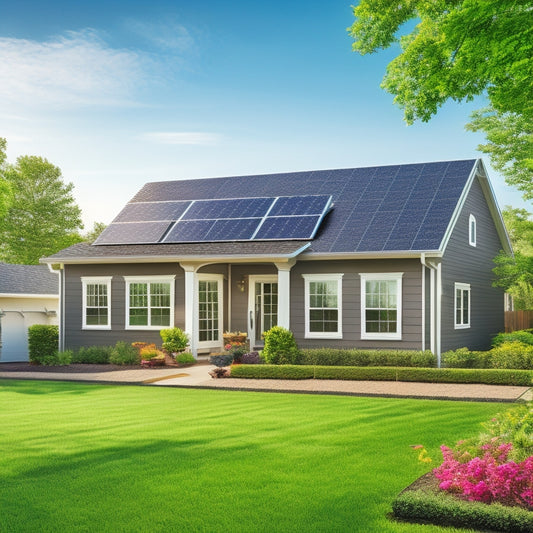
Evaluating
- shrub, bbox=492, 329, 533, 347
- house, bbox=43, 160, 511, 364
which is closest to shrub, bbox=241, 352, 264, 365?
house, bbox=43, 160, 511, 364

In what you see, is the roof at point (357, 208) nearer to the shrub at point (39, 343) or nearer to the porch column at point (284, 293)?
the porch column at point (284, 293)

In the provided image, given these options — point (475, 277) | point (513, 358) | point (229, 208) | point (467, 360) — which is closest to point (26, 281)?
point (229, 208)

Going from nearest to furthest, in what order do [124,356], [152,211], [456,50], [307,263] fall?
1. [456,50]
2. [307,263]
3. [124,356]
4. [152,211]

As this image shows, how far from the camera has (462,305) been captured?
22.6 m

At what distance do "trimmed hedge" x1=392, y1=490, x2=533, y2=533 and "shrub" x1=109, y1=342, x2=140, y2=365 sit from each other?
1633 cm

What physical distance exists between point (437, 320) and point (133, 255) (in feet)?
31.0

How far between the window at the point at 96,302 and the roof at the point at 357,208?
96 centimetres

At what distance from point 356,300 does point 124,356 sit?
7.20 m

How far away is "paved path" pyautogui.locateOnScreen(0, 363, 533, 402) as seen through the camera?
587 inches

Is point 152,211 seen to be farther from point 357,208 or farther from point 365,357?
point 365,357

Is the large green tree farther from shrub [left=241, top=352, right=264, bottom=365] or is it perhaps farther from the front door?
the front door

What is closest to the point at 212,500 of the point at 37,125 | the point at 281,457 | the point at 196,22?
the point at 281,457

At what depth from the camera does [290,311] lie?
21.5m

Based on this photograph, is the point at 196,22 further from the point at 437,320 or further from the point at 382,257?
the point at 437,320
